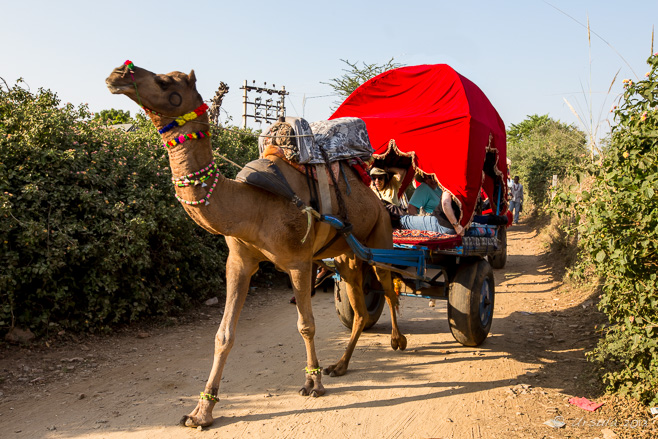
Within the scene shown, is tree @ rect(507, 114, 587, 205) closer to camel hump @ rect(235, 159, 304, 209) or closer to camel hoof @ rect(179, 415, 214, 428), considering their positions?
camel hump @ rect(235, 159, 304, 209)

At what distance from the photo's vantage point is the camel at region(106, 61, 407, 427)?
347 cm

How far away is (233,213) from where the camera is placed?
150 inches

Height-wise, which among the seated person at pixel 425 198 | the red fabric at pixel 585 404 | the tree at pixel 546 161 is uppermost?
the tree at pixel 546 161

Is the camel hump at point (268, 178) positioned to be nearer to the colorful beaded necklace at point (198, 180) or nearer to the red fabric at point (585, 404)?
the colorful beaded necklace at point (198, 180)

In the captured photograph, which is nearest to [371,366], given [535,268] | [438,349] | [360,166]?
[438,349]

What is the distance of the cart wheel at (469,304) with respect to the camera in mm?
5773

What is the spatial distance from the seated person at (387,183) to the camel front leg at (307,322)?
2.71m

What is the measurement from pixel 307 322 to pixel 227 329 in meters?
0.74

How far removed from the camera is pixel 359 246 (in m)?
4.81

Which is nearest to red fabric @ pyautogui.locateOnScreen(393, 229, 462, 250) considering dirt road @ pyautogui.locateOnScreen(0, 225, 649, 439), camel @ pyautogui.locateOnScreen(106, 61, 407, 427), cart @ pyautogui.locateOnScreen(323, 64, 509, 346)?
cart @ pyautogui.locateOnScreen(323, 64, 509, 346)

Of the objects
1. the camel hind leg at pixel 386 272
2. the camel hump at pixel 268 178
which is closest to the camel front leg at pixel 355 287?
the camel hind leg at pixel 386 272

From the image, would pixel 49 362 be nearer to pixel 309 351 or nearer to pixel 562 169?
pixel 309 351

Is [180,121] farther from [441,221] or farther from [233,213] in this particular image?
[441,221]

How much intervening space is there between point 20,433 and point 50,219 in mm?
2630
